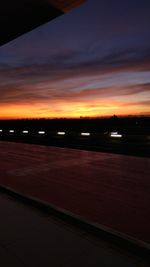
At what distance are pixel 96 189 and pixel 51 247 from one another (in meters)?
1.55

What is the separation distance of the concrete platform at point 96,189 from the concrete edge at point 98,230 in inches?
3.9

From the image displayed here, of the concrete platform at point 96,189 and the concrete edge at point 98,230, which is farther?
the concrete platform at point 96,189

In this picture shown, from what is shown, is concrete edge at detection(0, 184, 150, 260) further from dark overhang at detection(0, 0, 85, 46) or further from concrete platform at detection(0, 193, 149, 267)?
dark overhang at detection(0, 0, 85, 46)

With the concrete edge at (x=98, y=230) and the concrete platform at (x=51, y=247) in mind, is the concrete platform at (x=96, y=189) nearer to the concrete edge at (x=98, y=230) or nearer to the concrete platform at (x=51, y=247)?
the concrete edge at (x=98, y=230)

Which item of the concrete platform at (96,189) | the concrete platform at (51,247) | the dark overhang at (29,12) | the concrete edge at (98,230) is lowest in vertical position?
the concrete platform at (51,247)

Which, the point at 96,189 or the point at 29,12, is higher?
the point at 29,12

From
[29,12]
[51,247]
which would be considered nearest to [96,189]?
[51,247]

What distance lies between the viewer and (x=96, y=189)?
3322 millimetres

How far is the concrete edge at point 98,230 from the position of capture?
1772mm

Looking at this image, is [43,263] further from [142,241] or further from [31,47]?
[31,47]

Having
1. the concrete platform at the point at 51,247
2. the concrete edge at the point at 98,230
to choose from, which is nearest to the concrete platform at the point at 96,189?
the concrete edge at the point at 98,230

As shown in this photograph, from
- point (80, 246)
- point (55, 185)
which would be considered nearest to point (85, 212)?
point (80, 246)

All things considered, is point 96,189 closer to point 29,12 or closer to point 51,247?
point 51,247

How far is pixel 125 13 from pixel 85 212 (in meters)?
7.35
